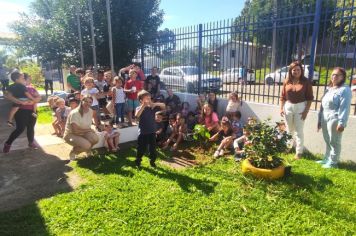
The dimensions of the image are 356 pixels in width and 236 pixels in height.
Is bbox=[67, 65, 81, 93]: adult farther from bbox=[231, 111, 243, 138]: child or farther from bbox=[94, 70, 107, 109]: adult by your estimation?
bbox=[231, 111, 243, 138]: child

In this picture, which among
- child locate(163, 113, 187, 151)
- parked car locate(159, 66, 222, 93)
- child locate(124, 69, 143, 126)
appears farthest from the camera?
parked car locate(159, 66, 222, 93)

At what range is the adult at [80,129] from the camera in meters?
5.68

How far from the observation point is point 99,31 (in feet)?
40.2

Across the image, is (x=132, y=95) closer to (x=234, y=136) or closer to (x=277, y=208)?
(x=234, y=136)

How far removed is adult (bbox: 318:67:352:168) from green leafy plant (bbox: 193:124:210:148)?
253 cm

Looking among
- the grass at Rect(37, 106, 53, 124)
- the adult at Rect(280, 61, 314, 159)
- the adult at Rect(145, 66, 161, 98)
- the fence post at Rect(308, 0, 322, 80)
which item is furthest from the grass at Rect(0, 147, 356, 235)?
the grass at Rect(37, 106, 53, 124)

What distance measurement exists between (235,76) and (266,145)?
4.08 m

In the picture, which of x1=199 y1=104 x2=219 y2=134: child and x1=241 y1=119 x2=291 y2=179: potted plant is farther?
x1=199 y1=104 x2=219 y2=134: child

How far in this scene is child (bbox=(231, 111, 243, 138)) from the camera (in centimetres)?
650

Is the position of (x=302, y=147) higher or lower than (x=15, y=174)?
higher

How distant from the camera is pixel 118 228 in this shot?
345 centimetres

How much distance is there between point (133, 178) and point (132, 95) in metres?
3.79

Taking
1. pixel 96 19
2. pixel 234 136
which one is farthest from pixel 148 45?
pixel 234 136

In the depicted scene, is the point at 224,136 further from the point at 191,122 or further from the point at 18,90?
the point at 18,90
